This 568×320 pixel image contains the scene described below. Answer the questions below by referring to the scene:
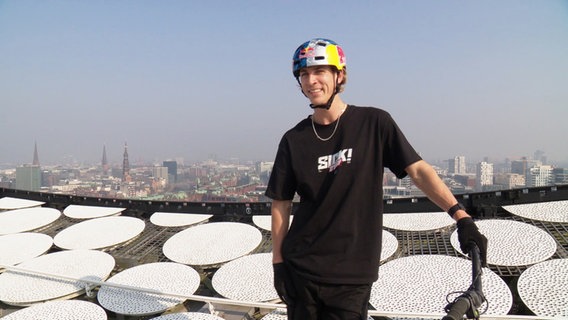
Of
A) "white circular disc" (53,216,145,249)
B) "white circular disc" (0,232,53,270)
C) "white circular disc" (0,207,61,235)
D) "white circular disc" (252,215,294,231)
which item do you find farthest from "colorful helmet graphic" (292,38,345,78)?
"white circular disc" (0,207,61,235)

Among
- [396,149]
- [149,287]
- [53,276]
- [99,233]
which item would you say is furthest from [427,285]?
[99,233]

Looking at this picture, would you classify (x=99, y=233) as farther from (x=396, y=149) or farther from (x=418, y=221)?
(x=396, y=149)

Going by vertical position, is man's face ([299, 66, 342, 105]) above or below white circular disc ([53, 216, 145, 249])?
above

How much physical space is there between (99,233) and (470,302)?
9.70m

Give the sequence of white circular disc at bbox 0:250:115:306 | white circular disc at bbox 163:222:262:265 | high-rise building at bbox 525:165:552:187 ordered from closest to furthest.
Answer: white circular disc at bbox 0:250:115:306 → white circular disc at bbox 163:222:262:265 → high-rise building at bbox 525:165:552:187

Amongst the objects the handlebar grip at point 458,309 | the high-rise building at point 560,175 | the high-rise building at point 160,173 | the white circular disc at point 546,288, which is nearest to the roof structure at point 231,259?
the white circular disc at point 546,288

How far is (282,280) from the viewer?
2.30 m

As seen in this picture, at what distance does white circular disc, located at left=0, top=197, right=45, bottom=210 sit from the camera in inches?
484

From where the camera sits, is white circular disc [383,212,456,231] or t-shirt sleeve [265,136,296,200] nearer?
t-shirt sleeve [265,136,296,200]

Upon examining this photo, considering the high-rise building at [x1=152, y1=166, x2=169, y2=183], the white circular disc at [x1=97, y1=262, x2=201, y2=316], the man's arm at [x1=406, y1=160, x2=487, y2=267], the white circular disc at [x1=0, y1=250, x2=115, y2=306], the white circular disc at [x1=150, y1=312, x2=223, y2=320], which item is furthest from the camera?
the high-rise building at [x1=152, y1=166, x2=169, y2=183]

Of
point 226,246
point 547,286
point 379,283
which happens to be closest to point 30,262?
point 226,246

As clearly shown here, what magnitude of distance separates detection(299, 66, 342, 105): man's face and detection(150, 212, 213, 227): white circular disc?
27.9 feet

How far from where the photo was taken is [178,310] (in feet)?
17.1

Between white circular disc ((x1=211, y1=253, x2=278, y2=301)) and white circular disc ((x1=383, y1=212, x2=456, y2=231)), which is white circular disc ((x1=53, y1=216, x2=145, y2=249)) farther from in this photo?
white circular disc ((x1=383, y1=212, x2=456, y2=231))
